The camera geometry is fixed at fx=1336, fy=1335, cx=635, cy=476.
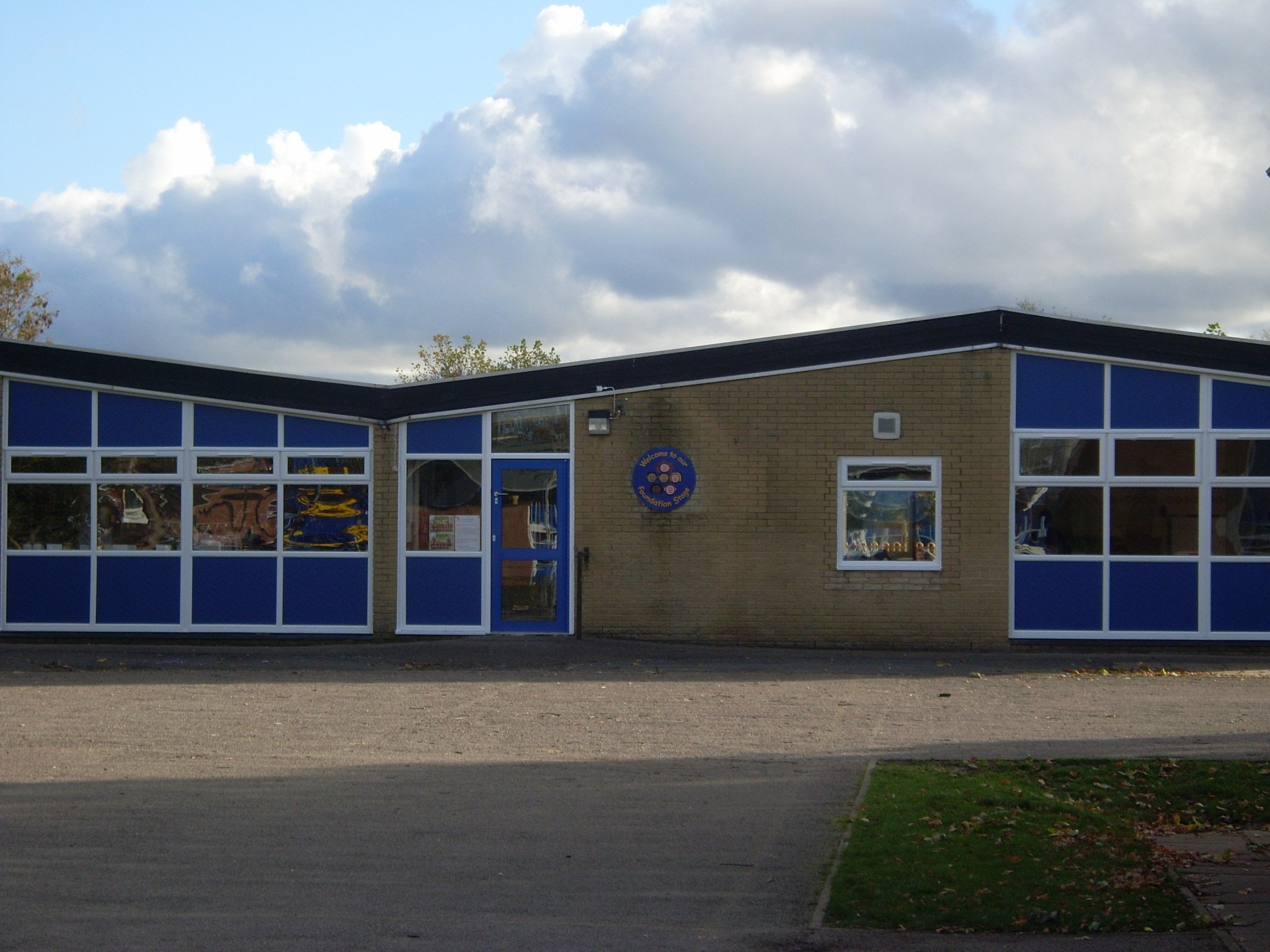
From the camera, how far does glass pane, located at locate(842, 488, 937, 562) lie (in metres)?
15.8

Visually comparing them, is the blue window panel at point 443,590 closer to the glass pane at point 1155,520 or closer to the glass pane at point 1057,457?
the glass pane at point 1057,457

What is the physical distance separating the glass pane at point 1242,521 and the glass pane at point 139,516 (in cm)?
1240


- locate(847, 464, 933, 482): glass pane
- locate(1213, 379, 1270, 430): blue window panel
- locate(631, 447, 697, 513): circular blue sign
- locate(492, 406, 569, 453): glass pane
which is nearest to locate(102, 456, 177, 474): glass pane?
locate(492, 406, 569, 453): glass pane

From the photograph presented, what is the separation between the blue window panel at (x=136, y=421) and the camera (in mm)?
16312

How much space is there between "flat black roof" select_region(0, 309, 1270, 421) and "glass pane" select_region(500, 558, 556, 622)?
199 centimetres

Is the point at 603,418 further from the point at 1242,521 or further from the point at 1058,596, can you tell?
the point at 1242,521

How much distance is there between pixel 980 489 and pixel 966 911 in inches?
402

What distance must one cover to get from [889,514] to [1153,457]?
3.10m

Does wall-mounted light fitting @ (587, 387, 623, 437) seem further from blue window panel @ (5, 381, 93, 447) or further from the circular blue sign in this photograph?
blue window panel @ (5, 381, 93, 447)

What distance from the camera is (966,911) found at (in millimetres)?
5945

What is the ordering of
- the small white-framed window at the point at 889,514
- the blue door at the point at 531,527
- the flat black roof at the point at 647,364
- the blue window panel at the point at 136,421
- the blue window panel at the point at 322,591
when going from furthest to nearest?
the blue window panel at the point at 136,421 → the blue window panel at the point at 322,591 → the blue door at the point at 531,527 → the small white-framed window at the point at 889,514 → the flat black roof at the point at 647,364

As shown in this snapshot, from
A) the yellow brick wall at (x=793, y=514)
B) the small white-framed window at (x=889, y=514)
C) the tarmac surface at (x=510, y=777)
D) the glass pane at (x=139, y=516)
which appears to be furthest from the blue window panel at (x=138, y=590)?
the small white-framed window at (x=889, y=514)

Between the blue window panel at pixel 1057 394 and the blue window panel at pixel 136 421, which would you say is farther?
the blue window panel at pixel 136 421

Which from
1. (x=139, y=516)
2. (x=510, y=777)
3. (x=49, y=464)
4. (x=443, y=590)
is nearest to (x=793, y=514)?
(x=443, y=590)
